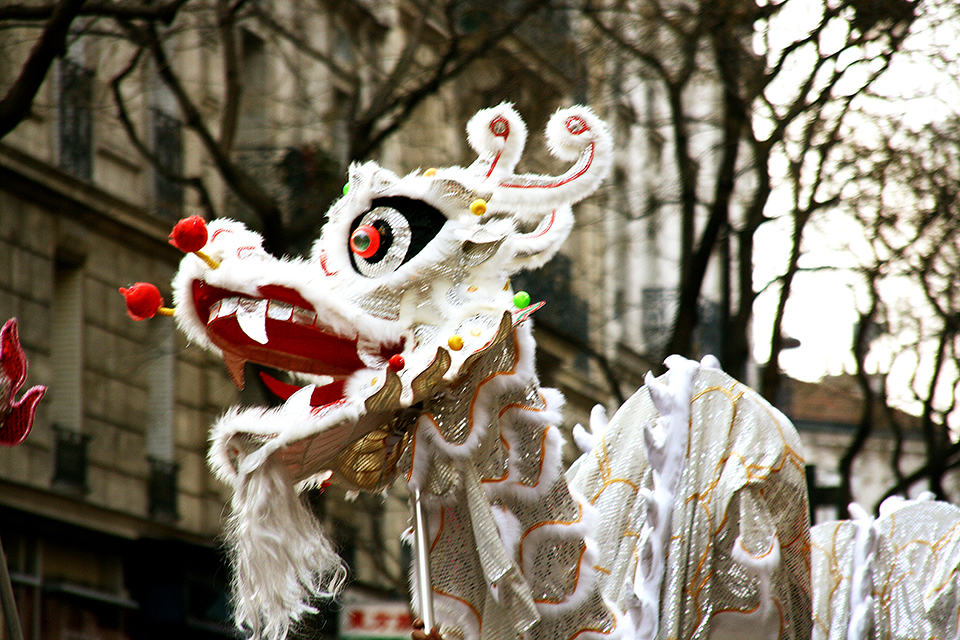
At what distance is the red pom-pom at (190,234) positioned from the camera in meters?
3.16

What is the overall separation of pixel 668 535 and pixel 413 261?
116 cm

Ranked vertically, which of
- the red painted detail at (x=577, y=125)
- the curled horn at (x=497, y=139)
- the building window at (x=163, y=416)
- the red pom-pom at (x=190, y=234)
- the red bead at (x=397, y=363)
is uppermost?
the building window at (x=163, y=416)

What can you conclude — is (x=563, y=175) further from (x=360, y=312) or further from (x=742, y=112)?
(x=742, y=112)

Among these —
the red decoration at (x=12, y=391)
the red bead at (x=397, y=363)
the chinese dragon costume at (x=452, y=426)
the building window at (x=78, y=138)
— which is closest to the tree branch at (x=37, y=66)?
the red decoration at (x=12, y=391)

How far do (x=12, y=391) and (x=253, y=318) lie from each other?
26.4 inches

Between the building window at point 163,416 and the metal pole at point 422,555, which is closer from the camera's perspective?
the metal pole at point 422,555

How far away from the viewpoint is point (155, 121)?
53.2ft

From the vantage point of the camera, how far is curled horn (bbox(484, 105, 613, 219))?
3684mm

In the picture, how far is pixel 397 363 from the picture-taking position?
10.7ft

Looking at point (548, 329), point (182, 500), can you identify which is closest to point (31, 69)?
point (182, 500)

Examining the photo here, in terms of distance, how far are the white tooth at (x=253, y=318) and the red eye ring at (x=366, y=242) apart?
28cm

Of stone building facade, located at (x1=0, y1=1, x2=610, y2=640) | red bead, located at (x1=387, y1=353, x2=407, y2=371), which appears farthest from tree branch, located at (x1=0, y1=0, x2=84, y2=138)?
stone building facade, located at (x1=0, y1=1, x2=610, y2=640)

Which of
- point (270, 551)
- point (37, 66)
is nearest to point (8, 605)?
point (270, 551)

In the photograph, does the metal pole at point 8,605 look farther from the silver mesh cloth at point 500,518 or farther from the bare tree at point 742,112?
the bare tree at point 742,112
